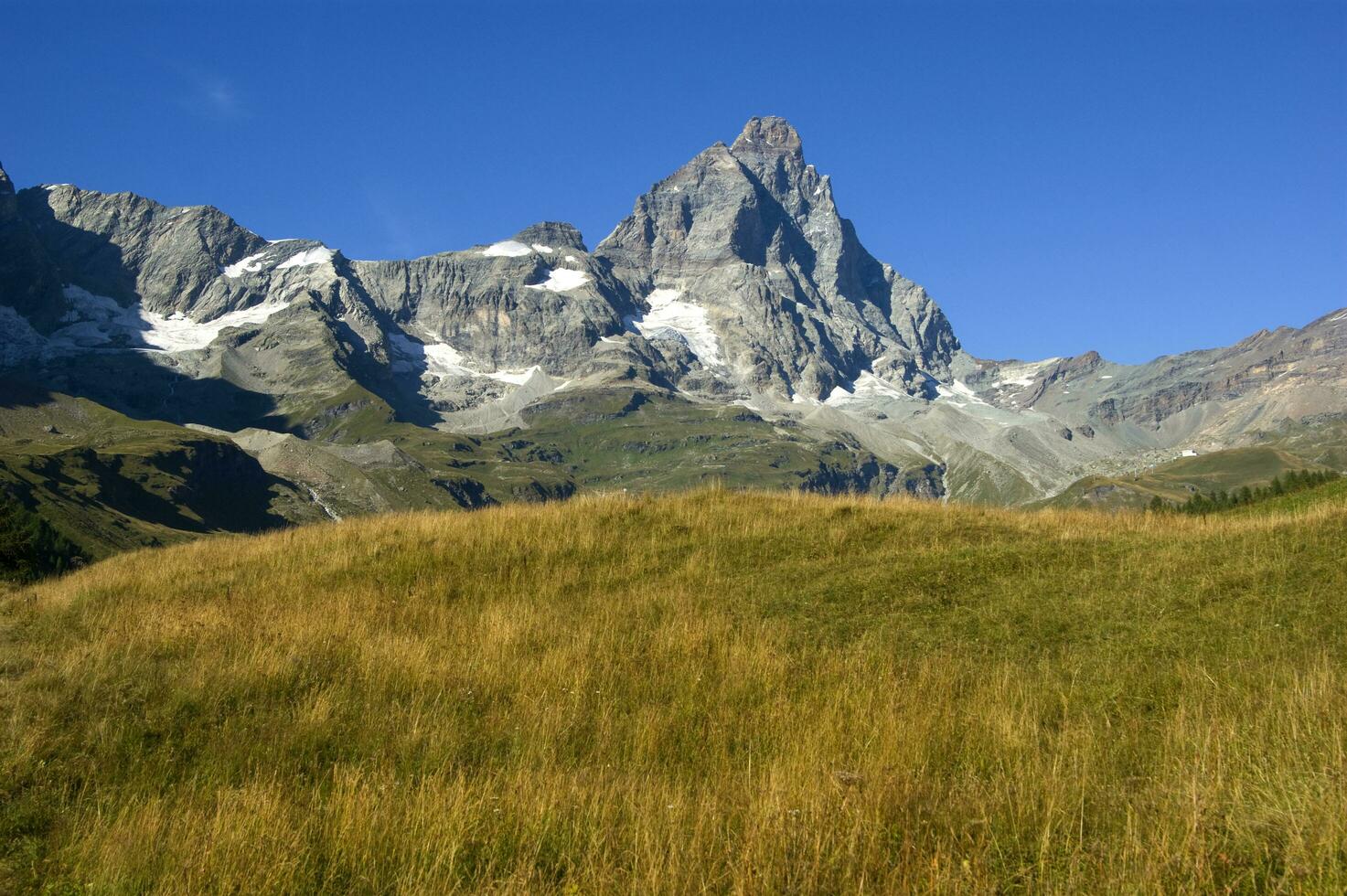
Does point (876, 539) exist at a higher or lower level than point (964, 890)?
higher

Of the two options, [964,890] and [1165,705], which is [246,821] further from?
[1165,705]

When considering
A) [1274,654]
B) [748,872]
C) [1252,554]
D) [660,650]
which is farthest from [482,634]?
[1252,554]

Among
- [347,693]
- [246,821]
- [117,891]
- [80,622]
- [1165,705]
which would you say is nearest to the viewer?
[117,891]

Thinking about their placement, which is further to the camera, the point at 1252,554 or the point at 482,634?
the point at 1252,554

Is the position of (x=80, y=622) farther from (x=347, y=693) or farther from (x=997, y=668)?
(x=997, y=668)

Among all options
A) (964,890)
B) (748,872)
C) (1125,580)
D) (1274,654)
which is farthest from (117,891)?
(1125,580)

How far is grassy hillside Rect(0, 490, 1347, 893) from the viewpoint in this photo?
5723 mm

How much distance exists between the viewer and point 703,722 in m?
8.96

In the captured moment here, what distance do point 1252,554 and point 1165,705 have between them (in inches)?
264

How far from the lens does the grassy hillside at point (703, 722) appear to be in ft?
18.8

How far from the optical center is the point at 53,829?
260 inches

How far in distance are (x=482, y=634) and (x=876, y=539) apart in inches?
361

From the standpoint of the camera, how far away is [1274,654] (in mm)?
9961

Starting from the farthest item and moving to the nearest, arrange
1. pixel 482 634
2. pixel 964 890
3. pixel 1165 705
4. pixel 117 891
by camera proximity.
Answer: pixel 482 634
pixel 1165 705
pixel 117 891
pixel 964 890
